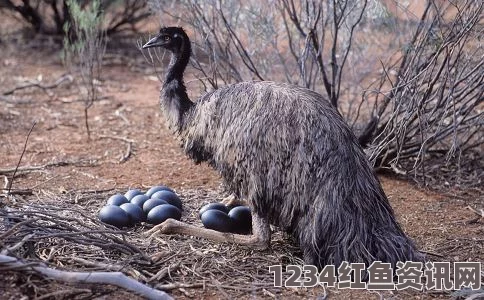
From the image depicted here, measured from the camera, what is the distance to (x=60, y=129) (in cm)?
780

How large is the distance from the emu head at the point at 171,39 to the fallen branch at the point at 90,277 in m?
2.16

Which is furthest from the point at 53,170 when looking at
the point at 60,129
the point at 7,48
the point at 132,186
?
the point at 7,48

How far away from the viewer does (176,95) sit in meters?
5.15

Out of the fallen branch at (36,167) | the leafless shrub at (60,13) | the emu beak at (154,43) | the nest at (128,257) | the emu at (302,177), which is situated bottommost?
the nest at (128,257)

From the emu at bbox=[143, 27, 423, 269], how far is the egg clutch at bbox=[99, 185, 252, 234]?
0.18 meters

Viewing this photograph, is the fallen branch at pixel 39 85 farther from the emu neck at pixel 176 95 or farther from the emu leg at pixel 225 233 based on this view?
the emu leg at pixel 225 233

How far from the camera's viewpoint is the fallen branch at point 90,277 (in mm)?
3496

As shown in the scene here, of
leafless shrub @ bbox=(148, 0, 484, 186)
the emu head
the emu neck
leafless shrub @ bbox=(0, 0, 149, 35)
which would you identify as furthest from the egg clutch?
leafless shrub @ bbox=(0, 0, 149, 35)

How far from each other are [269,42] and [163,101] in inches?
70.9

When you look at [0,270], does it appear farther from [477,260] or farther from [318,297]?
[477,260]

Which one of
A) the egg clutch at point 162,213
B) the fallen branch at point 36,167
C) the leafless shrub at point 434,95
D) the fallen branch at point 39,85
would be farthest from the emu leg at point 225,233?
the fallen branch at point 39,85

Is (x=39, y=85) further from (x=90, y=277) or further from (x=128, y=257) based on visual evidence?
(x=90, y=277)

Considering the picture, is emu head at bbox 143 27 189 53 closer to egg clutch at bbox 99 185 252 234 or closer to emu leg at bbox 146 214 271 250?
egg clutch at bbox 99 185 252 234

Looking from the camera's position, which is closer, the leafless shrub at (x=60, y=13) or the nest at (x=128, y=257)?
the nest at (x=128, y=257)
